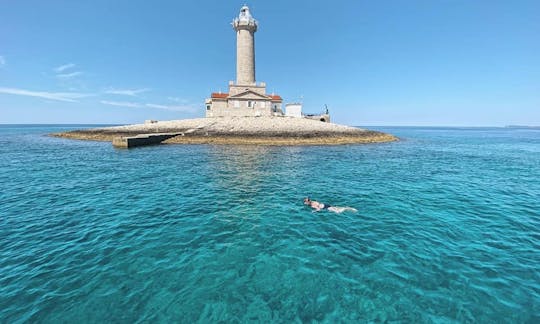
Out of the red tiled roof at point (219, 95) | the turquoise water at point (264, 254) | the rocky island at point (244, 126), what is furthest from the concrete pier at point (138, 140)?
the turquoise water at point (264, 254)

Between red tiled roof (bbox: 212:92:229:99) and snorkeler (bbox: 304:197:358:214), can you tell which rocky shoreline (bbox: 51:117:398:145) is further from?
snorkeler (bbox: 304:197:358:214)

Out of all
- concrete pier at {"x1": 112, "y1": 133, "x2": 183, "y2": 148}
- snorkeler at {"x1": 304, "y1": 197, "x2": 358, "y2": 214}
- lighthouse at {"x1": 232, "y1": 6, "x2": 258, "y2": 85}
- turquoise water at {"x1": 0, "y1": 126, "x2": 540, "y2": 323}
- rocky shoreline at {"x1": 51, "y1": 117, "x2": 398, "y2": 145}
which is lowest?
turquoise water at {"x1": 0, "y1": 126, "x2": 540, "y2": 323}

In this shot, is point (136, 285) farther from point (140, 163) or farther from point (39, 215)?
point (140, 163)

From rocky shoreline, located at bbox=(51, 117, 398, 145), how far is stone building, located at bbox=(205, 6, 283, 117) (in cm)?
523

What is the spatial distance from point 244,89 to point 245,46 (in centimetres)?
1209

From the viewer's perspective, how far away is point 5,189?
57.6ft

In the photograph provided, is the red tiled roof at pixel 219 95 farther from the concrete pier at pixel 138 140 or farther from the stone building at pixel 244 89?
the concrete pier at pixel 138 140

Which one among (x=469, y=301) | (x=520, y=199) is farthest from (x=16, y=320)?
(x=520, y=199)

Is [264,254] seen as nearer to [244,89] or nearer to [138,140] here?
[138,140]

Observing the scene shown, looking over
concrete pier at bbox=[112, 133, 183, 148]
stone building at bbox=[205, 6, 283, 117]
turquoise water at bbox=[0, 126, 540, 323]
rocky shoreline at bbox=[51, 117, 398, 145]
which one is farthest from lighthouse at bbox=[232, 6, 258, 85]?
turquoise water at bbox=[0, 126, 540, 323]

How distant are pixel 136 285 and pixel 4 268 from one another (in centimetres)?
496

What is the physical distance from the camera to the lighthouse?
6975cm

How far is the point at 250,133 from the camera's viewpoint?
5003cm

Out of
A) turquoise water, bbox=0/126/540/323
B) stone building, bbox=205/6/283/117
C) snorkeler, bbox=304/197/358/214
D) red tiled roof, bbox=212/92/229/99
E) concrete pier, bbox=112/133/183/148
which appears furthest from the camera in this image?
red tiled roof, bbox=212/92/229/99
